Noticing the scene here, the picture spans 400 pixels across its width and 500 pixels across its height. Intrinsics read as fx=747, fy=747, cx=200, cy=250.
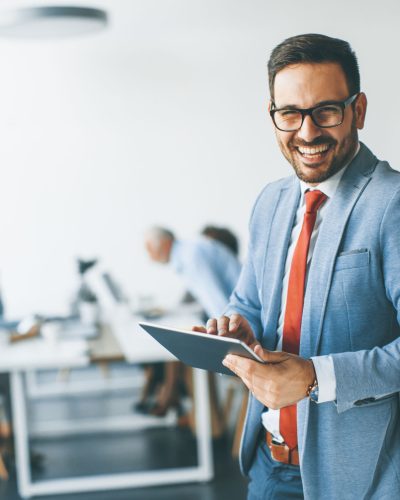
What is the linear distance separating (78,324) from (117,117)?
2.44m

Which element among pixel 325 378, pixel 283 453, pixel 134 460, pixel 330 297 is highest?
pixel 330 297

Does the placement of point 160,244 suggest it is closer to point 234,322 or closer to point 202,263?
point 202,263

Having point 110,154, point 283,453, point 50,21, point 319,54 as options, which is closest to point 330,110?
point 319,54

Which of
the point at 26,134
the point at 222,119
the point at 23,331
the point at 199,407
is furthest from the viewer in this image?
the point at 26,134

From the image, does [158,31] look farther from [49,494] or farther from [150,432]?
[49,494]

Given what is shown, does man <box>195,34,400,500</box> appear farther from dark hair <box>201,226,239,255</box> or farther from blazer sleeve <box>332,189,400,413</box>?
dark hair <box>201,226,239,255</box>

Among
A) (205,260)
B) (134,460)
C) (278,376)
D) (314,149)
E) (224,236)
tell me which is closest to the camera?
(278,376)

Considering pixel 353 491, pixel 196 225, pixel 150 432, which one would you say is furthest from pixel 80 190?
pixel 353 491

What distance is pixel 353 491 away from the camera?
5.27 ft

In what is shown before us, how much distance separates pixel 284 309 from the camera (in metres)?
1.68

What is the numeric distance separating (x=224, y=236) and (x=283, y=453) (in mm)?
3022

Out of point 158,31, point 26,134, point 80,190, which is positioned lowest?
point 80,190

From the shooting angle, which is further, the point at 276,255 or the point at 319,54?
the point at 276,255

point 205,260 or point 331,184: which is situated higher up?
point 331,184
